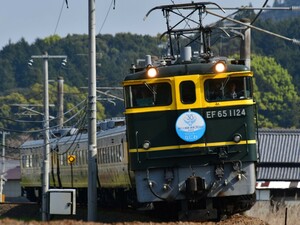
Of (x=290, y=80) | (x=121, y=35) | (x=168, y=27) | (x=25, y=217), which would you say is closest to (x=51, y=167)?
(x=25, y=217)

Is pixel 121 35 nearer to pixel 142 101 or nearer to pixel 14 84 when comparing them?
pixel 14 84

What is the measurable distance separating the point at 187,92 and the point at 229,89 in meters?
0.90

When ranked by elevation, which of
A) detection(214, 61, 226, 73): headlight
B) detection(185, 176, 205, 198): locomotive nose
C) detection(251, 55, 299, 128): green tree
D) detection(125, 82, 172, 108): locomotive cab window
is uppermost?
detection(251, 55, 299, 128): green tree

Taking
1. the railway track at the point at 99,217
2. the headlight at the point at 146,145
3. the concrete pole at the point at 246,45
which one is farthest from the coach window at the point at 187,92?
the concrete pole at the point at 246,45

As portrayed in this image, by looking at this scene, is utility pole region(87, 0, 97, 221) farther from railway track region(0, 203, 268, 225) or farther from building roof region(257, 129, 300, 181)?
building roof region(257, 129, 300, 181)

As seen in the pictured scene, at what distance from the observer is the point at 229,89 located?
26516 millimetres

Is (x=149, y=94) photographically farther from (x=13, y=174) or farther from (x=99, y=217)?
(x=13, y=174)

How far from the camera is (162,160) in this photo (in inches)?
1032

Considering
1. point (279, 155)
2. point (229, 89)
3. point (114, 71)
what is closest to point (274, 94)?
point (114, 71)

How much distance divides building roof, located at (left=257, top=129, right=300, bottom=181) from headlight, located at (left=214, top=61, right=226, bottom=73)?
3028 cm

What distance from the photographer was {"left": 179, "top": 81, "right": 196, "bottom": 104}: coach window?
26.5m

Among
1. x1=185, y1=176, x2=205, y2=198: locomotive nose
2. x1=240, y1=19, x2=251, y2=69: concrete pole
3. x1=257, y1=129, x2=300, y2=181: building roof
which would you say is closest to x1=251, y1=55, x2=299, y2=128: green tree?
x1=257, y1=129, x2=300, y2=181: building roof

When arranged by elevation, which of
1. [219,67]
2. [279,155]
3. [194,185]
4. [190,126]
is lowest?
[194,185]

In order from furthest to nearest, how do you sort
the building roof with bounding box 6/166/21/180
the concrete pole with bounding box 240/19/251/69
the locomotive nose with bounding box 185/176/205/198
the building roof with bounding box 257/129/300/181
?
the building roof with bounding box 6/166/21/180 < the building roof with bounding box 257/129/300/181 < the concrete pole with bounding box 240/19/251/69 < the locomotive nose with bounding box 185/176/205/198
